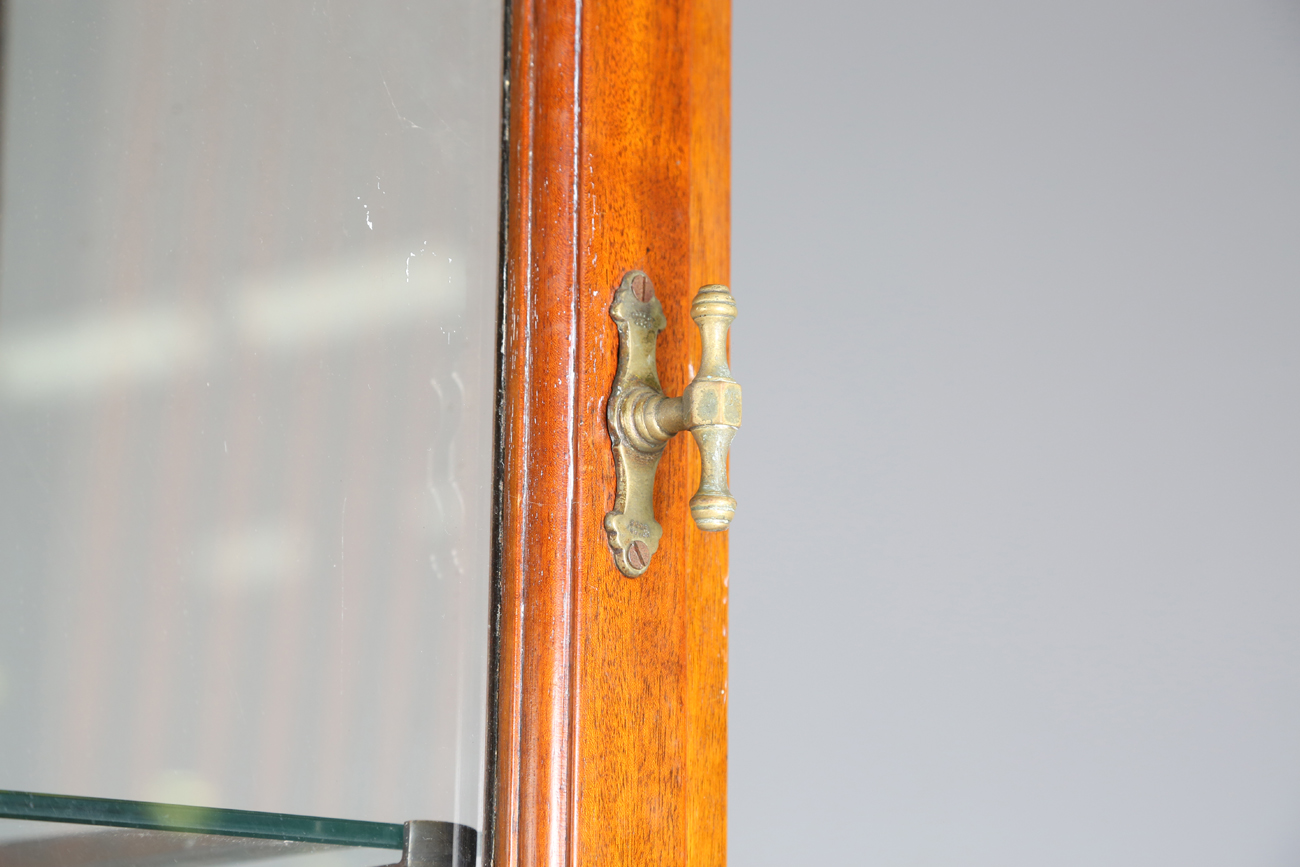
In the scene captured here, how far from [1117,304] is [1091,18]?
32cm

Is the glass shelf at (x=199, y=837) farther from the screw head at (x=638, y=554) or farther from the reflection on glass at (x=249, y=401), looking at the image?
the screw head at (x=638, y=554)

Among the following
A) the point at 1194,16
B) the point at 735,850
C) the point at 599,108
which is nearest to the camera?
the point at 599,108

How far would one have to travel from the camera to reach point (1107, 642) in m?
1.20

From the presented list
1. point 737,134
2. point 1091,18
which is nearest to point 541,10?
point 737,134

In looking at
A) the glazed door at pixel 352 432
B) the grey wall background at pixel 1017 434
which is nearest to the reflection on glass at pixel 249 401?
the glazed door at pixel 352 432

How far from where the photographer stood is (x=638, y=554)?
0.41 metres

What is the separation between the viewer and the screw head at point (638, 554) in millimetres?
405

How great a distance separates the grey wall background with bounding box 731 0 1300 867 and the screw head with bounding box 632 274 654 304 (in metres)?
0.77

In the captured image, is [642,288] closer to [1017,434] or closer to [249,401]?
[249,401]

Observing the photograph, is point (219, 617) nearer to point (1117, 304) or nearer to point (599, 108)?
point (599, 108)

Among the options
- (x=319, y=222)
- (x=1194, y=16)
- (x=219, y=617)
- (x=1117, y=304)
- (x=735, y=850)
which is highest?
(x=1194, y=16)

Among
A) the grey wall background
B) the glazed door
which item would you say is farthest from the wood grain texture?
the grey wall background

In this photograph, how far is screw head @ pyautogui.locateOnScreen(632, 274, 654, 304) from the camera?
1.38ft

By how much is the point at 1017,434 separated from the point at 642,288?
880 millimetres
